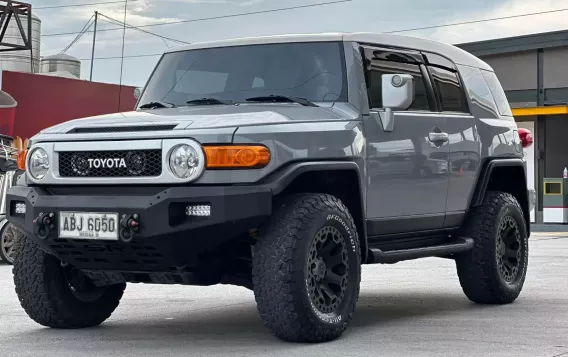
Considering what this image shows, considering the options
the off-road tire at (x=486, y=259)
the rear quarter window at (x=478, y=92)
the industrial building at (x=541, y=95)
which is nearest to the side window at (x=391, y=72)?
the rear quarter window at (x=478, y=92)

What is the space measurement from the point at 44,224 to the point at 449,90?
3531 millimetres

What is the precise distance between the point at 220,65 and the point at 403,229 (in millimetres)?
1692

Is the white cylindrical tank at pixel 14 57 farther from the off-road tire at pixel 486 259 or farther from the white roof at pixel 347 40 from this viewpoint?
the off-road tire at pixel 486 259

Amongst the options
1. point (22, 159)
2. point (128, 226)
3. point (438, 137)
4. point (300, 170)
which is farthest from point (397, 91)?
point (22, 159)

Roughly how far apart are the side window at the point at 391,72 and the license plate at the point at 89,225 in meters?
2.03

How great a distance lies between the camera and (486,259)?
8625 millimetres

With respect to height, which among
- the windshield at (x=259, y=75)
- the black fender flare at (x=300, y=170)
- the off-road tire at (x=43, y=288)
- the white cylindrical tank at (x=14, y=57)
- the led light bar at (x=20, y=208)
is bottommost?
the off-road tire at (x=43, y=288)

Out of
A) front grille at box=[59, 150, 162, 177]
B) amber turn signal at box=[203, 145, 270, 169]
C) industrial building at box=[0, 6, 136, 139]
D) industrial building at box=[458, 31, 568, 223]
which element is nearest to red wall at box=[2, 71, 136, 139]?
industrial building at box=[0, 6, 136, 139]

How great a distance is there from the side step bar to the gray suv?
0.05ft

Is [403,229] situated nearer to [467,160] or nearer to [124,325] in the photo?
[467,160]

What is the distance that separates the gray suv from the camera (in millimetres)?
6254

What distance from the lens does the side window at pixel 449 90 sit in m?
8.48

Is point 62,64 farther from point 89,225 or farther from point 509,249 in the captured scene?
point 89,225

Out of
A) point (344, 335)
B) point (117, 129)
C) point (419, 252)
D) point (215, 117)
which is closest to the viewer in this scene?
point (215, 117)
